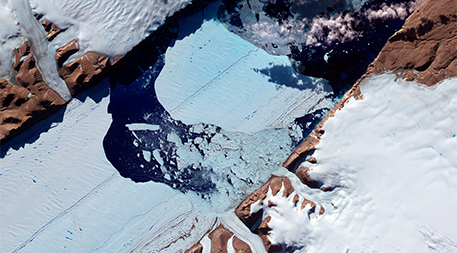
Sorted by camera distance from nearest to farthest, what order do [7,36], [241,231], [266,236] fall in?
[7,36] → [266,236] → [241,231]

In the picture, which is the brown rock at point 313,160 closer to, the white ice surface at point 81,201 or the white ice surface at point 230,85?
the white ice surface at point 230,85

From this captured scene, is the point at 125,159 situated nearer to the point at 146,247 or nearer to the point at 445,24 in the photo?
the point at 146,247

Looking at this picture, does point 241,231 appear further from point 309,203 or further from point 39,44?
point 39,44

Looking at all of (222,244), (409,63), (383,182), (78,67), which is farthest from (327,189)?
(78,67)

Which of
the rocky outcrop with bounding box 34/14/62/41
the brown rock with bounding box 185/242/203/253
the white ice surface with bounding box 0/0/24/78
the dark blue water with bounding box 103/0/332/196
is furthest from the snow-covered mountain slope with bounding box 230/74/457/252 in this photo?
the white ice surface with bounding box 0/0/24/78

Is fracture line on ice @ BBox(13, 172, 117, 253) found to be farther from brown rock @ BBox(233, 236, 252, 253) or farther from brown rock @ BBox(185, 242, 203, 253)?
brown rock @ BBox(233, 236, 252, 253)
